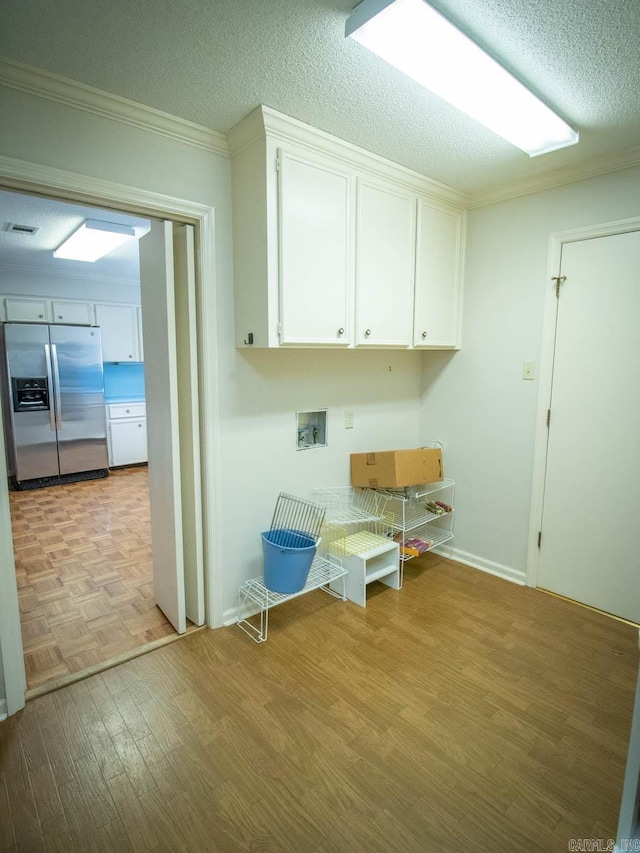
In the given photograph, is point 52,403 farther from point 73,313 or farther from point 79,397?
point 73,313

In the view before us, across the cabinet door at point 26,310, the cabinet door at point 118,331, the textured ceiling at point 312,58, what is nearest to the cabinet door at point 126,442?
the cabinet door at point 118,331

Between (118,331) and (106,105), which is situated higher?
(106,105)

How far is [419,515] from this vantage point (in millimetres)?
3107

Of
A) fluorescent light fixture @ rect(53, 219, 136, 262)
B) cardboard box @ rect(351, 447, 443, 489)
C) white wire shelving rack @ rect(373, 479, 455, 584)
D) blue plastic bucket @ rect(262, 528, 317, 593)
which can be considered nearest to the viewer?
blue plastic bucket @ rect(262, 528, 317, 593)

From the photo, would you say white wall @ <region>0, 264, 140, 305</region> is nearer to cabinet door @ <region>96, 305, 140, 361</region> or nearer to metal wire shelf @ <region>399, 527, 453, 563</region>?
cabinet door @ <region>96, 305, 140, 361</region>

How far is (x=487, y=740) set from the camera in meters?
1.67

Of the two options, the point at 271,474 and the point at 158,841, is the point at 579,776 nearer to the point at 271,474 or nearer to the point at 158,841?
the point at 158,841

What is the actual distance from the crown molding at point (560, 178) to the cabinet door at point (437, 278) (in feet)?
0.67

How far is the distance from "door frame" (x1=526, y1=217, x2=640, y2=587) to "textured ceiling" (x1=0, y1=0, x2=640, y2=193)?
1.51ft

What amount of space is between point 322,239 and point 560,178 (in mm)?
1481

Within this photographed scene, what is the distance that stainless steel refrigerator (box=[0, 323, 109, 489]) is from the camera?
484 cm

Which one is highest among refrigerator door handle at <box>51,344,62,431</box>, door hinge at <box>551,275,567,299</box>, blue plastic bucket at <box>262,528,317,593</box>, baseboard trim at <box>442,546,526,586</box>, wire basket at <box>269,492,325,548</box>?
door hinge at <box>551,275,567,299</box>

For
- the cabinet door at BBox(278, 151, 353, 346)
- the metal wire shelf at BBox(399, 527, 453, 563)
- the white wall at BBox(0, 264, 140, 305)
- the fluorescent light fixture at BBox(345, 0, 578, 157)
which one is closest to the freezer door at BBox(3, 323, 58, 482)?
the white wall at BBox(0, 264, 140, 305)

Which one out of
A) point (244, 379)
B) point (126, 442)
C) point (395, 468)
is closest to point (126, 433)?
point (126, 442)
